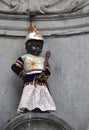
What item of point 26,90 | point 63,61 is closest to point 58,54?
point 63,61

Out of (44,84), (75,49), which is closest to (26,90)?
(44,84)

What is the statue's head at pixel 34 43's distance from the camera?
728 cm

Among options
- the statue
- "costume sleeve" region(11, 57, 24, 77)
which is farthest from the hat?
"costume sleeve" region(11, 57, 24, 77)

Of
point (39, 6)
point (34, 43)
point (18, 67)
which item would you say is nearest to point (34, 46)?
point (34, 43)

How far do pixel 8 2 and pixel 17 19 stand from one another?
168 mm

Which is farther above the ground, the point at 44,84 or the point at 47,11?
the point at 47,11

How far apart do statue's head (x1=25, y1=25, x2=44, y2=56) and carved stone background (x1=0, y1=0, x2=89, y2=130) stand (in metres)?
0.21

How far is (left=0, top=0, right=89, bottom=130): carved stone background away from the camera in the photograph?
288 inches

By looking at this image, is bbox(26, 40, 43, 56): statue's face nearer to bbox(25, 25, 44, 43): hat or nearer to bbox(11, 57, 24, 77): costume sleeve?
bbox(25, 25, 44, 43): hat

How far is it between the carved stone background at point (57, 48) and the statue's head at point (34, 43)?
0.70 feet

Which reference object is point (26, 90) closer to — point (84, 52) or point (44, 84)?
point (44, 84)

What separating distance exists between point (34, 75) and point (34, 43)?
0.31 meters

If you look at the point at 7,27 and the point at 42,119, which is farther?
the point at 7,27

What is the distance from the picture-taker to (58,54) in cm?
753
